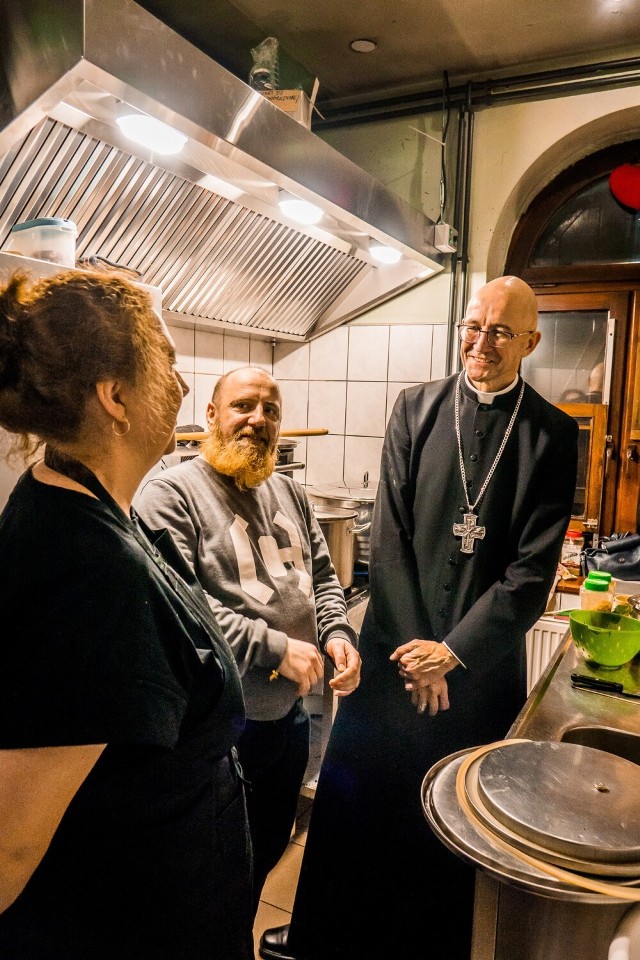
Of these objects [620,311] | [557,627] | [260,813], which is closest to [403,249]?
[620,311]

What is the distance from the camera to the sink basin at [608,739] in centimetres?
109

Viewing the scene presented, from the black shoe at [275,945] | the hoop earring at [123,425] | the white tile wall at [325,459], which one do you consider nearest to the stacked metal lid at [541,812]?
the hoop earring at [123,425]

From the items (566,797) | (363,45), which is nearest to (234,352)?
(363,45)

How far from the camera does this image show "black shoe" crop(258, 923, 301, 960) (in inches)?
66.5

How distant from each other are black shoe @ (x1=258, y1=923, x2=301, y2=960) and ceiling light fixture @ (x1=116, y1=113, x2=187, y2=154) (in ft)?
6.46

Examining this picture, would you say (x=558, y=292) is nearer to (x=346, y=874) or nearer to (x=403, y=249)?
(x=403, y=249)

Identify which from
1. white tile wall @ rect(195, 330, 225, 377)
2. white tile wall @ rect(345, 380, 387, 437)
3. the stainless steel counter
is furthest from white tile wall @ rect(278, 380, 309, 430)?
the stainless steel counter

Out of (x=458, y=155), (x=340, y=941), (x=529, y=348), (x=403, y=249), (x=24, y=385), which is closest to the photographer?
(x=24, y=385)

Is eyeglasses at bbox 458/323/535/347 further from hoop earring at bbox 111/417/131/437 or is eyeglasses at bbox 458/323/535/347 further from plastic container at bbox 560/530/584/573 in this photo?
plastic container at bbox 560/530/584/573

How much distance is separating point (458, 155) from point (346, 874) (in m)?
2.69

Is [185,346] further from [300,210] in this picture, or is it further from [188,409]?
[300,210]

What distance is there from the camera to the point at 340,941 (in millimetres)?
1621

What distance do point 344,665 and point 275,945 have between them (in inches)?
29.9

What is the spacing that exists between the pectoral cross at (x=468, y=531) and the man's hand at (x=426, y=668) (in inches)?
9.5
